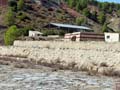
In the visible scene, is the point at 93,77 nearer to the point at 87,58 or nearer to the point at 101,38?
the point at 87,58

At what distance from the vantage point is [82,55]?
30.2m

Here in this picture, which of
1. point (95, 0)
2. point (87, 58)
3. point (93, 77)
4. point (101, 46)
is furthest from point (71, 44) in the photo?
point (95, 0)

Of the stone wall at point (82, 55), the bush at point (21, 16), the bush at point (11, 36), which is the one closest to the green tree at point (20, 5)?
the bush at point (21, 16)

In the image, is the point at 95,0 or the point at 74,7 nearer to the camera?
the point at 74,7

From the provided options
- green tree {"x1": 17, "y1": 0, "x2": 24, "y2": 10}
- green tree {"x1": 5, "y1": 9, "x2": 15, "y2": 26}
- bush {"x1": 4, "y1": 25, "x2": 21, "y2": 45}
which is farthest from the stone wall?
green tree {"x1": 17, "y1": 0, "x2": 24, "y2": 10}

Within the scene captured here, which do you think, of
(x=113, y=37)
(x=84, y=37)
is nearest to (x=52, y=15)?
(x=84, y=37)

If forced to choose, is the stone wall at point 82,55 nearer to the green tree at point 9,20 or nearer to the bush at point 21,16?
the green tree at point 9,20

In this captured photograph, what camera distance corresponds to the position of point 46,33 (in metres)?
68.4

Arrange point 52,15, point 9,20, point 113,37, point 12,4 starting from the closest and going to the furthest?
point 113,37
point 9,20
point 12,4
point 52,15

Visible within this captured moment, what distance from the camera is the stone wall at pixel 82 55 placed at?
27.0m

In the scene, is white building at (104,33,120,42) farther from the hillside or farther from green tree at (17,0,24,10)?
green tree at (17,0,24,10)

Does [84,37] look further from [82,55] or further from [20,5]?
[20,5]

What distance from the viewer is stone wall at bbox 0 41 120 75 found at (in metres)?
27.0

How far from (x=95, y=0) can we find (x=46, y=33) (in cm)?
10127
